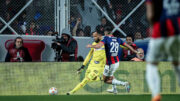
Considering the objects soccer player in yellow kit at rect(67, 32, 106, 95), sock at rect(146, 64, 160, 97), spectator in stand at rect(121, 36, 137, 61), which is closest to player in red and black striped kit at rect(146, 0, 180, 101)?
sock at rect(146, 64, 160, 97)

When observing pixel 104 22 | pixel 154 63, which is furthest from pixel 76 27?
pixel 154 63

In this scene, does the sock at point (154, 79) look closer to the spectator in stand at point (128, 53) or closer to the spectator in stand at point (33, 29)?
the spectator in stand at point (128, 53)

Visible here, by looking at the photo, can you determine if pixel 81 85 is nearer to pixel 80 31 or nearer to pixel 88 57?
pixel 88 57

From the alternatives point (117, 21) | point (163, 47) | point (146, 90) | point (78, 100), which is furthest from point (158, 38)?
point (117, 21)

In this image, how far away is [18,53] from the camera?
1115 centimetres

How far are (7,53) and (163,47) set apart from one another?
295 inches

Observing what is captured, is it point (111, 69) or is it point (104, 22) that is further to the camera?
point (104, 22)

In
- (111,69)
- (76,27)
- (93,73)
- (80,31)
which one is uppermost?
(76,27)

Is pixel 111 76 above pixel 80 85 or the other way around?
above

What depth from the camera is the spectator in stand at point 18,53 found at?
1116 cm

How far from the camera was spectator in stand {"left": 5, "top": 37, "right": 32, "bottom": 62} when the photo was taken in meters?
11.2

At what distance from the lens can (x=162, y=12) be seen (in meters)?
4.73

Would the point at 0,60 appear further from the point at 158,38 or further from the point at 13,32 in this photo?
the point at 158,38

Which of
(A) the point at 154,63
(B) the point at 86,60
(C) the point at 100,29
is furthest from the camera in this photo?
(C) the point at 100,29
